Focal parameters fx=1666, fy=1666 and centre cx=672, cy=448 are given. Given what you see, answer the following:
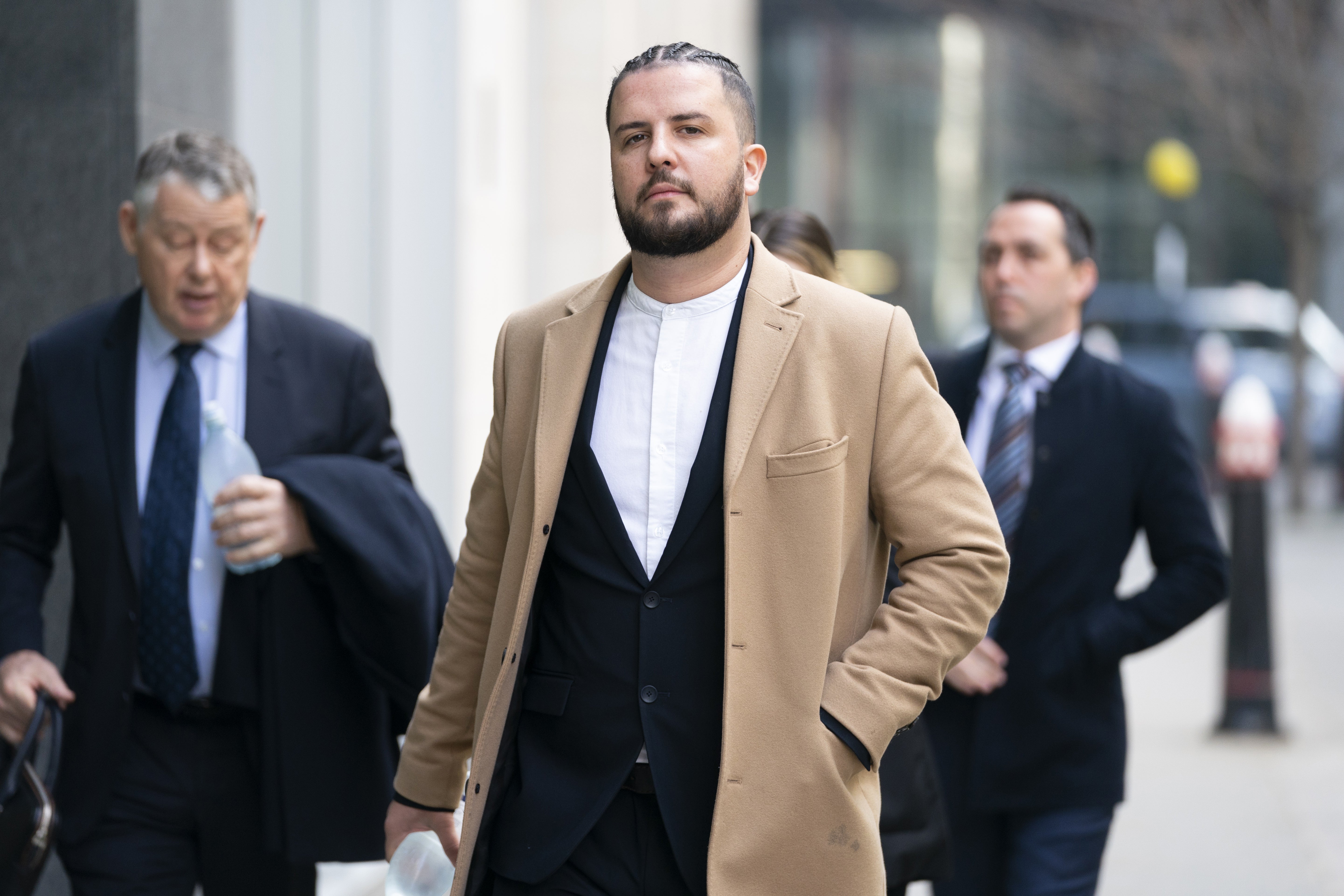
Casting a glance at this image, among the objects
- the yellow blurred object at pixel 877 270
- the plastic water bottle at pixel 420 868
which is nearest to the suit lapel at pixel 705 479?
the plastic water bottle at pixel 420 868

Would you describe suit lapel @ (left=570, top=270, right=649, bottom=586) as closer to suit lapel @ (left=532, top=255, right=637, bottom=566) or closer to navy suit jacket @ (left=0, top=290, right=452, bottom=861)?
suit lapel @ (left=532, top=255, right=637, bottom=566)

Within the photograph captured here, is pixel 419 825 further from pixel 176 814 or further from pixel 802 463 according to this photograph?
pixel 802 463

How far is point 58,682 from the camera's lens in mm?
3514

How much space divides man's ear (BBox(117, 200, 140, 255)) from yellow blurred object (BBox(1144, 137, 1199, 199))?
840 inches

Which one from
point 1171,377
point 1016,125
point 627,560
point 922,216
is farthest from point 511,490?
point 922,216

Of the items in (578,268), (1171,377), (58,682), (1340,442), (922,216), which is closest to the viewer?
(58,682)

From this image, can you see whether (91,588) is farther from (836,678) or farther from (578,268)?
(578,268)

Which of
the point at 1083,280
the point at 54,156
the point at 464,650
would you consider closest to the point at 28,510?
the point at 464,650

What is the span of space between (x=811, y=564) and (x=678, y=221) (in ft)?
1.96

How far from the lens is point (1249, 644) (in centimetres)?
873

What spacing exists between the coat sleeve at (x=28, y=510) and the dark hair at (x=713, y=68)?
1.70m

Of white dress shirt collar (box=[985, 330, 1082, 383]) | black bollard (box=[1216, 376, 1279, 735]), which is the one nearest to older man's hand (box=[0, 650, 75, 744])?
white dress shirt collar (box=[985, 330, 1082, 383])

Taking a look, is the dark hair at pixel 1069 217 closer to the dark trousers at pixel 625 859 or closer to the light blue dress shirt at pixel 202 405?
the light blue dress shirt at pixel 202 405

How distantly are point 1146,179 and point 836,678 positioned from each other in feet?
103
